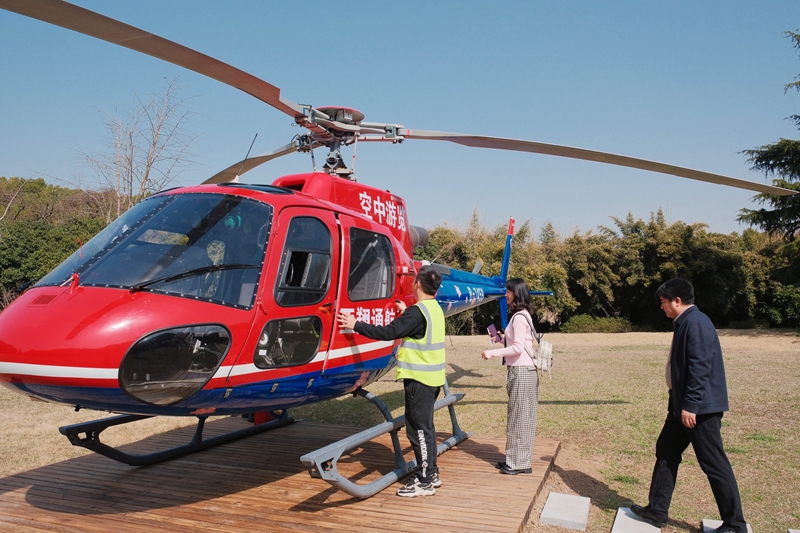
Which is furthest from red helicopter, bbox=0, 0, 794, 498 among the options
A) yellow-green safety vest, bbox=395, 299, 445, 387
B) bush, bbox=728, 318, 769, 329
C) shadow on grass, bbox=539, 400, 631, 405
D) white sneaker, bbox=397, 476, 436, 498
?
bush, bbox=728, 318, 769, 329

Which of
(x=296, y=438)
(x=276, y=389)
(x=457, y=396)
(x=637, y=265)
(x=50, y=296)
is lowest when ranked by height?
(x=296, y=438)

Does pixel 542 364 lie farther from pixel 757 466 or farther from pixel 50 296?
pixel 50 296

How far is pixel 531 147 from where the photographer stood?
6375mm

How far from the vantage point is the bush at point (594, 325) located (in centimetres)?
2452

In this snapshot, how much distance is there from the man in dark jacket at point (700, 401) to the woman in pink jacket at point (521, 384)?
4.14 feet

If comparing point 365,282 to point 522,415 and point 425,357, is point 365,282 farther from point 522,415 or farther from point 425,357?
point 522,415

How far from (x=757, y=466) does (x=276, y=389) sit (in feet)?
17.1

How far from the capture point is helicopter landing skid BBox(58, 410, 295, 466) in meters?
5.35

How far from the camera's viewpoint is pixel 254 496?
197 inches

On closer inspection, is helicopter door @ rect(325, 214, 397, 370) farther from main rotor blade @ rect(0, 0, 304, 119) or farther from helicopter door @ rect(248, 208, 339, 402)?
main rotor blade @ rect(0, 0, 304, 119)

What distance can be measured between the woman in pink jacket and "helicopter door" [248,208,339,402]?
1.74 meters

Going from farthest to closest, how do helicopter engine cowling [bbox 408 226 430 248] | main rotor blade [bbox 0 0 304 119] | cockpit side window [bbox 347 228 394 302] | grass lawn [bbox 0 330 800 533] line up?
helicopter engine cowling [bbox 408 226 430 248], grass lawn [bbox 0 330 800 533], cockpit side window [bbox 347 228 394 302], main rotor blade [bbox 0 0 304 119]

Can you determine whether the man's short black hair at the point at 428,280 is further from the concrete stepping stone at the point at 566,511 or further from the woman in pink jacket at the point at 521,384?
the concrete stepping stone at the point at 566,511

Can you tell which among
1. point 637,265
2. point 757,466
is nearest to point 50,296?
point 757,466
